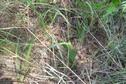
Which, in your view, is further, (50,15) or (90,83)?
(50,15)

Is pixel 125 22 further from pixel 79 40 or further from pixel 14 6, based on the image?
pixel 14 6

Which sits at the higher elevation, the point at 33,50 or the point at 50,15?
the point at 50,15

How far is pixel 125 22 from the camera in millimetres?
1755

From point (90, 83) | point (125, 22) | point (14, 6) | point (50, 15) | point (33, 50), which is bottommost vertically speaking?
point (90, 83)

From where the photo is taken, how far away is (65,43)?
1350 mm

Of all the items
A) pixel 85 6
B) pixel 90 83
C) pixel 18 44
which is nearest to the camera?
pixel 90 83

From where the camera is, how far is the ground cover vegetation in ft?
4.39

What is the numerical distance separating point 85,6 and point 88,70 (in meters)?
0.69

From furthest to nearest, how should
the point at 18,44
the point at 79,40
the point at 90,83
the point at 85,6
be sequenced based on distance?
1. the point at 85,6
2. the point at 79,40
3. the point at 18,44
4. the point at 90,83

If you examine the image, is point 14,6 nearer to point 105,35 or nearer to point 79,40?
point 79,40

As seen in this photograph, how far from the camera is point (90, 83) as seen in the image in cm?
130

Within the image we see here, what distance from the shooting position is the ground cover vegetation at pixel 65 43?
4.39 feet

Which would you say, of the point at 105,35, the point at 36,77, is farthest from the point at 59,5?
the point at 36,77

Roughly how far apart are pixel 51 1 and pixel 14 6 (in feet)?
1.34
